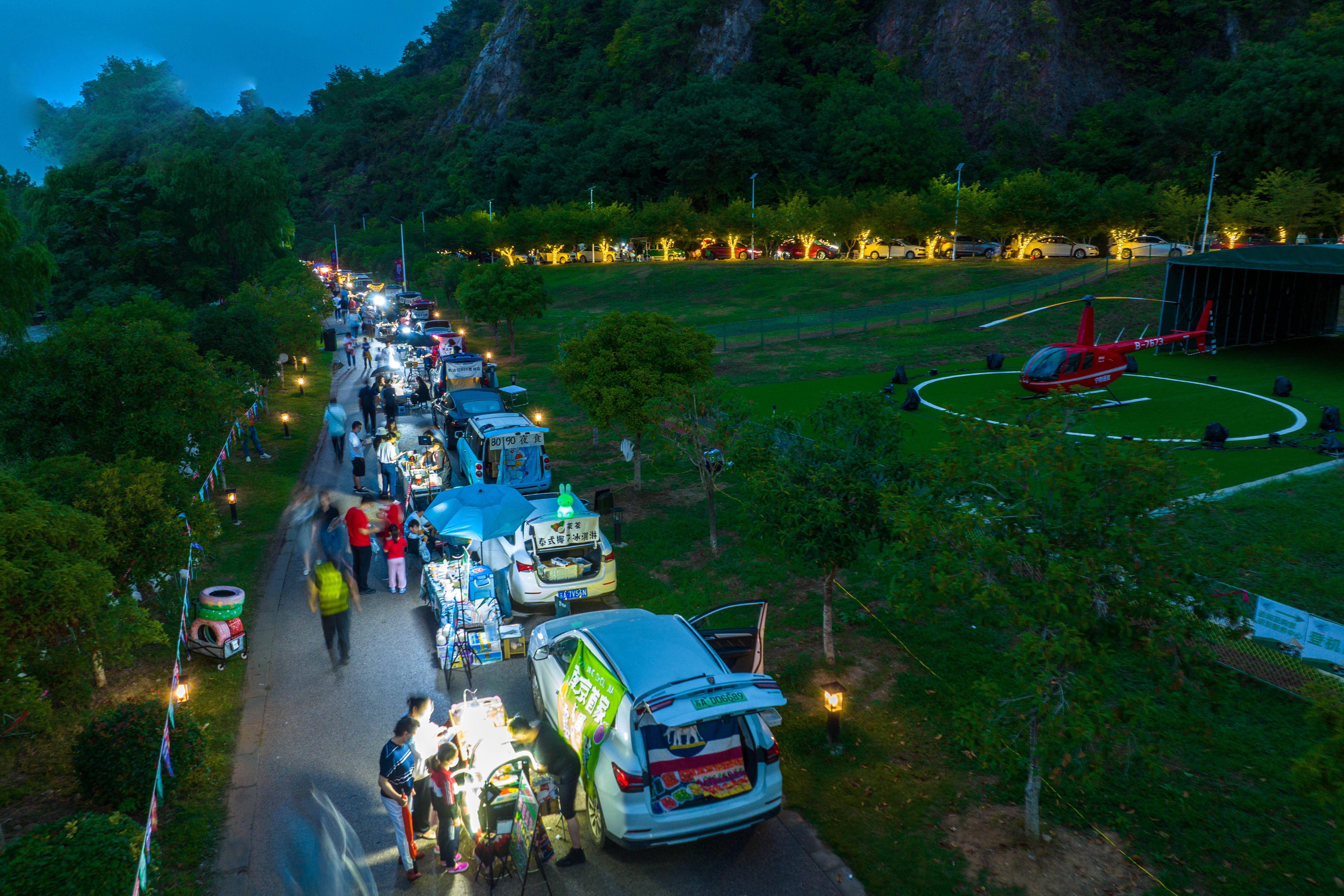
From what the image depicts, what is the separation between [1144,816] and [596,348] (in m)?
13.9

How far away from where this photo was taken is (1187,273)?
3378 cm

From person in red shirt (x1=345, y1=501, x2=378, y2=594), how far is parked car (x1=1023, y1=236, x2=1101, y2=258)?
53744mm

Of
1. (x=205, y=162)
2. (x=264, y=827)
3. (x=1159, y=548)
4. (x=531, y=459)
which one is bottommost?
(x=264, y=827)

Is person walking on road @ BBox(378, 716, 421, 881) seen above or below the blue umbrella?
below

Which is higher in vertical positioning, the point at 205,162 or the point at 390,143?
the point at 390,143

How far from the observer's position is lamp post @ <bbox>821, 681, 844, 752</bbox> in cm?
925

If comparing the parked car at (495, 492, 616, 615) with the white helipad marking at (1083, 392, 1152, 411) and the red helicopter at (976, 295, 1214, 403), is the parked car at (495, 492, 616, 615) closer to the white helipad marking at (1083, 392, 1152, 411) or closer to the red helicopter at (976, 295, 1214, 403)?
the white helipad marking at (1083, 392, 1152, 411)

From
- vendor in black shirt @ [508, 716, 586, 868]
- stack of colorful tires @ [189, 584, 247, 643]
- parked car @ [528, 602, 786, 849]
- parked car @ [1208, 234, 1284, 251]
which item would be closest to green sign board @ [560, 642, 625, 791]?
parked car @ [528, 602, 786, 849]

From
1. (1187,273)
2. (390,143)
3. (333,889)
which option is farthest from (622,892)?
(390,143)

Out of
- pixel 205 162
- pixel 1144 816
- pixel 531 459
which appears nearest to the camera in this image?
pixel 1144 816

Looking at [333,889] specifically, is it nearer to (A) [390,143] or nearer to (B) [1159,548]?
(B) [1159,548]

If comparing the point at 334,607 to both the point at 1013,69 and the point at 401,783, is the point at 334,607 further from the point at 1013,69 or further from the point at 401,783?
the point at 1013,69

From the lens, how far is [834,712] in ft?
30.8

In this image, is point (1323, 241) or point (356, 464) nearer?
point (356, 464)
